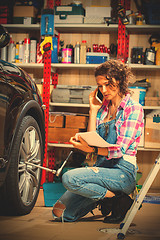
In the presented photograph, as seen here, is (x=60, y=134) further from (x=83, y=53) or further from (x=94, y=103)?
(x=94, y=103)

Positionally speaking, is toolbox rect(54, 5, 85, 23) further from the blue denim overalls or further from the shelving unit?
the blue denim overalls

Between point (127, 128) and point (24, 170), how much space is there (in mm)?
915

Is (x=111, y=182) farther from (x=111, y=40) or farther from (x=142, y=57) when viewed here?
(x=111, y=40)

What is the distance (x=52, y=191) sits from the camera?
386cm

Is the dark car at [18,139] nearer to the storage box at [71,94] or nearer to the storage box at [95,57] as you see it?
the storage box at [71,94]

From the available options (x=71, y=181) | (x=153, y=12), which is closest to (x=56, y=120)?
(x=153, y=12)

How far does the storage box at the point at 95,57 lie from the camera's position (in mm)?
5449

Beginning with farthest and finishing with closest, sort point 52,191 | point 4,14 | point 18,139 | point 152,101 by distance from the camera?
1. point 4,14
2. point 152,101
3. point 52,191
4. point 18,139

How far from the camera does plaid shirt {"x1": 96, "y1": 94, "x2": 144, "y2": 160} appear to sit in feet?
9.49

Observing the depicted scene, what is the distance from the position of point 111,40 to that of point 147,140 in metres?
1.61

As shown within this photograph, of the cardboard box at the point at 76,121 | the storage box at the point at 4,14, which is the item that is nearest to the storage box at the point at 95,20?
the storage box at the point at 4,14

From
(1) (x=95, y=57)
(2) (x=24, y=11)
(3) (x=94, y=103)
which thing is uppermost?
(2) (x=24, y=11)

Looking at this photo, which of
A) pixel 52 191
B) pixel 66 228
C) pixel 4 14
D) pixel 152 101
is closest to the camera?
pixel 66 228

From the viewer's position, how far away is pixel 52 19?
5.41 m
